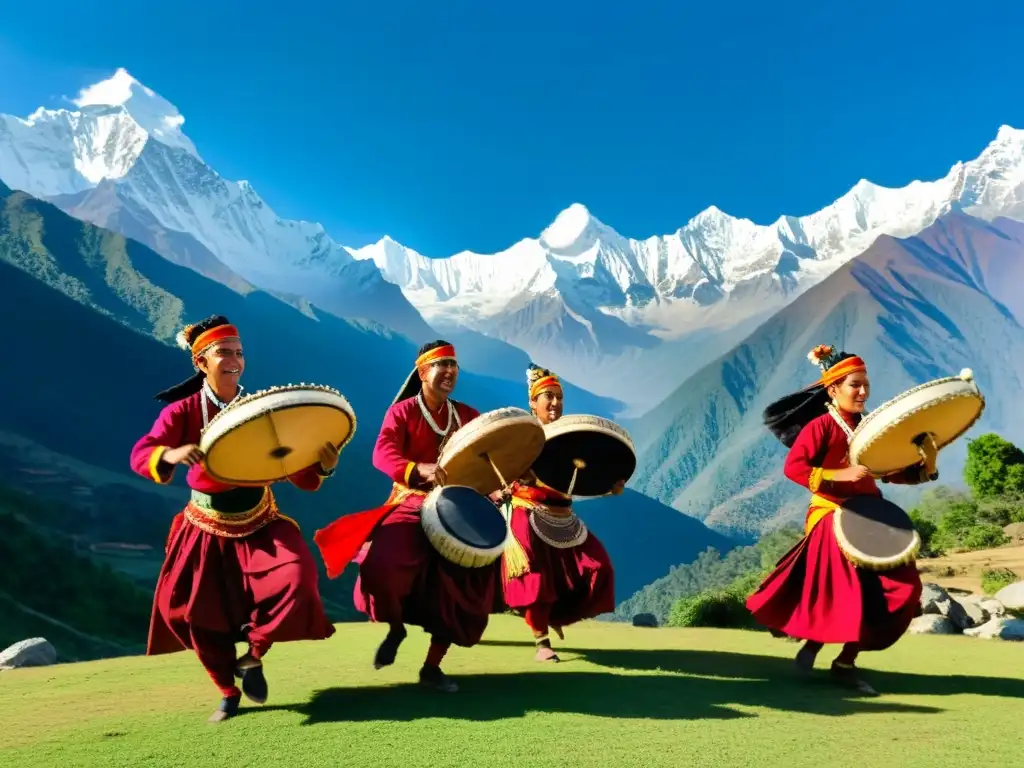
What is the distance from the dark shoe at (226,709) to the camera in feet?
14.3

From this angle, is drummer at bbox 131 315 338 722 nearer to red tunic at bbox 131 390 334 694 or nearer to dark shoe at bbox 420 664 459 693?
red tunic at bbox 131 390 334 694

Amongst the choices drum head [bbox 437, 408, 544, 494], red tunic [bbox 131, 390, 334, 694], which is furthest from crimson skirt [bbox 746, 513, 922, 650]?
red tunic [bbox 131, 390, 334, 694]

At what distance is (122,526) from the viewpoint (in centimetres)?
5678

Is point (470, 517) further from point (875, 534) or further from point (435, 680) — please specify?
point (875, 534)

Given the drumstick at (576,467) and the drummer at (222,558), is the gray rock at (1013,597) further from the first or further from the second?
the drummer at (222,558)

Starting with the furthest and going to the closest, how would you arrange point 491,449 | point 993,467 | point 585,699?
point 993,467 → point 491,449 → point 585,699

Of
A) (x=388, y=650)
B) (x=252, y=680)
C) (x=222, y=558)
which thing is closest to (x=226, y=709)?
(x=252, y=680)

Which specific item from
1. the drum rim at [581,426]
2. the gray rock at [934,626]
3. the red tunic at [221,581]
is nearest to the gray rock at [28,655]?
the red tunic at [221,581]

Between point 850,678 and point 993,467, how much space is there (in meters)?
32.4

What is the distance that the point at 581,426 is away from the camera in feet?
21.5

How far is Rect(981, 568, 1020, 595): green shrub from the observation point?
1448 centimetres

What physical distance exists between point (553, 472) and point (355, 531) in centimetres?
193

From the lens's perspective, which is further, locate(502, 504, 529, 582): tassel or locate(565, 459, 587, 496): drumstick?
locate(565, 459, 587, 496): drumstick

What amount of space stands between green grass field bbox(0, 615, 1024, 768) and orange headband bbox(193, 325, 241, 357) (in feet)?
5.95
